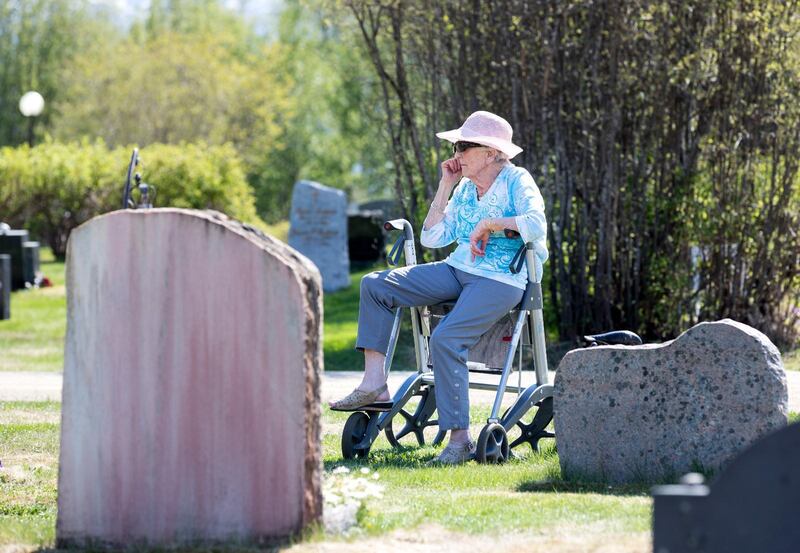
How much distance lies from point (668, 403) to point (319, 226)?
1329 cm

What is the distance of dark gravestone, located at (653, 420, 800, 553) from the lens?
3.14 m

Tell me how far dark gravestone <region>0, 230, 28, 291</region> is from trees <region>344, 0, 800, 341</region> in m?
9.00

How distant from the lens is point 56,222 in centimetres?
2583

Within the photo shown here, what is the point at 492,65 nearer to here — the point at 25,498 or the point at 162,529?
the point at 25,498

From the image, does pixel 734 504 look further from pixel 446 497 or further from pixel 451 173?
pixel 451 173

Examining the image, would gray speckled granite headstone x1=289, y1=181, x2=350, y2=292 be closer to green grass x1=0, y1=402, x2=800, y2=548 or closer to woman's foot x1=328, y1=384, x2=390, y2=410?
green grass x1=0, y1=402, x2=800, y2=548

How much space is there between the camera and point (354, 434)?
6484mm

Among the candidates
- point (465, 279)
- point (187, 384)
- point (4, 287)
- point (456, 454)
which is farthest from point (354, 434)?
point (4, 287)

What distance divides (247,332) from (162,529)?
71cm

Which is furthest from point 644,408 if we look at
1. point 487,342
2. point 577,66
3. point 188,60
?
point 188,60

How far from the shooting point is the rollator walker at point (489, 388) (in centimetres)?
632

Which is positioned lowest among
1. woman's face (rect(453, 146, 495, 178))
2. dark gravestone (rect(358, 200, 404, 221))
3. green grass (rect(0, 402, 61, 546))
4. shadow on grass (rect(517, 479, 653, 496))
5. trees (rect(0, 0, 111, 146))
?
green grass (rect(0, 402, 61, 546))

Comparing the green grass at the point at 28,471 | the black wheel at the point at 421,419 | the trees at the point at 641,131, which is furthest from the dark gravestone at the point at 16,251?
the black wheel at the point at 421,419

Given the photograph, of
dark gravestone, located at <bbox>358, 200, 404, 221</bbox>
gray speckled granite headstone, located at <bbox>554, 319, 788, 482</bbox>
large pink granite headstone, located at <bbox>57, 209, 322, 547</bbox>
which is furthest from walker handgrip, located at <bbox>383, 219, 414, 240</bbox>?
dark gravestone, located at <bbox>358, 200, 404, 221</bbox>
